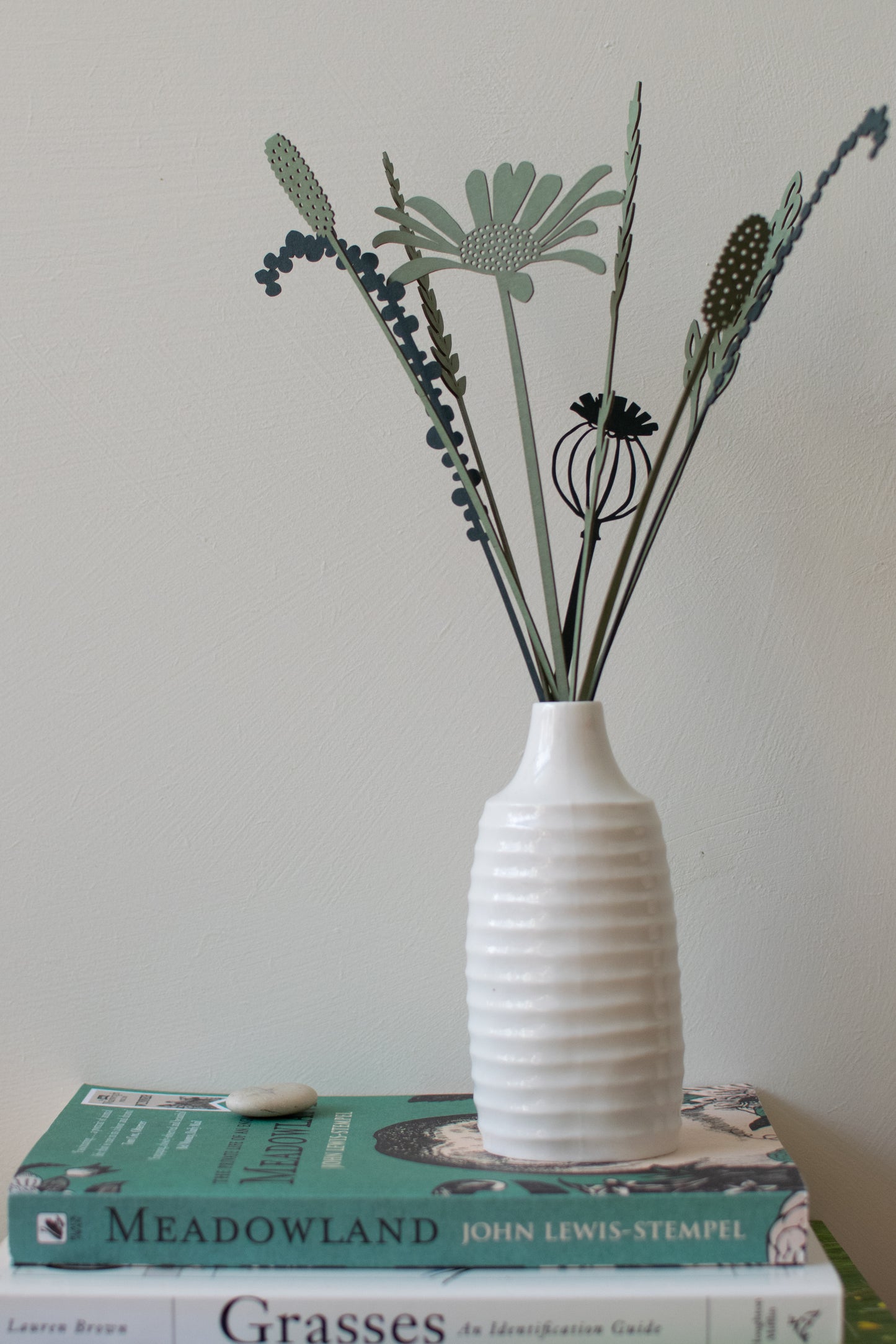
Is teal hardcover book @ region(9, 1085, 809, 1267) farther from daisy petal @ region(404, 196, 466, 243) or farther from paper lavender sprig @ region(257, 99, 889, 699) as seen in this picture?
daisy petal @ region(404, 196, 466, 243)

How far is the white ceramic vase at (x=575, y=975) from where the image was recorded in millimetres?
508

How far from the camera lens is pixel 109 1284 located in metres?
0.48

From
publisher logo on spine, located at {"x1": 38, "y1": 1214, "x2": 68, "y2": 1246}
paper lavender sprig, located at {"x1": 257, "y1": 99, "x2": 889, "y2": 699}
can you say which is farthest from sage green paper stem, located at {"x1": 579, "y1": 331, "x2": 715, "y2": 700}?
publisher logo on spine, located at {"x1": 38, "y1": 1214, "x2": 68, "y2": 1246}

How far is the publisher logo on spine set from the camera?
495 mm

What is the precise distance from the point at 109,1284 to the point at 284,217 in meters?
0.58

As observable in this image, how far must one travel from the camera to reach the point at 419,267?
21.5 inches

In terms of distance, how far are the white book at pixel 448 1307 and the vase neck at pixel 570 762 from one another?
20 cm

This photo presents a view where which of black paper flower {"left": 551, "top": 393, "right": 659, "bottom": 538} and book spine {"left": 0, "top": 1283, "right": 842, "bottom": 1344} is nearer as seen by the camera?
book spine {"left": 0, "top": 1283, "right": 842, "bottom": 1344}

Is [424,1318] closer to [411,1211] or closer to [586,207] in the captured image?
[411,1211]

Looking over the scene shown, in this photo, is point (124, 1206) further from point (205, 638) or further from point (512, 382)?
point (512, 382)

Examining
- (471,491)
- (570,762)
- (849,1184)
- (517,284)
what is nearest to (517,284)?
(517,284)

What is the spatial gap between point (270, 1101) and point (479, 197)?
48 centimetres

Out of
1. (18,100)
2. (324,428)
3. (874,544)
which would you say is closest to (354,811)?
(324,428)

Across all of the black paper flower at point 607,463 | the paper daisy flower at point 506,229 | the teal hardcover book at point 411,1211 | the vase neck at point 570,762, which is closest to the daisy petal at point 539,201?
the paper daisy flower at point 506,229
